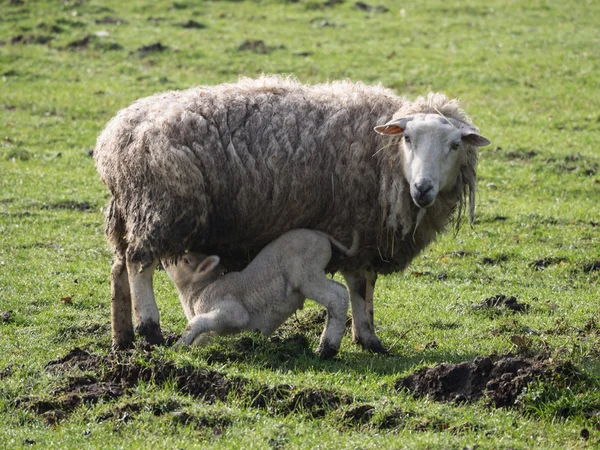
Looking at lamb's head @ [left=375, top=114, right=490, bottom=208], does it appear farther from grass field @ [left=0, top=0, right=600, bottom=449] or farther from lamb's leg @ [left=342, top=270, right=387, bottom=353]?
grass field @ [left=0, top=0, right=600, bottom=449]

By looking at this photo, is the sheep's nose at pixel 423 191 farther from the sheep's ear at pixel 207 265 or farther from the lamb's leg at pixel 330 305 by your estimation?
the sheep's ear at pixel 207 265

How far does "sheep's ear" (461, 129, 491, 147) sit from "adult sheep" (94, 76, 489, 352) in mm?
13

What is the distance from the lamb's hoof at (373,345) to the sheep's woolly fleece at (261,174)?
67cm

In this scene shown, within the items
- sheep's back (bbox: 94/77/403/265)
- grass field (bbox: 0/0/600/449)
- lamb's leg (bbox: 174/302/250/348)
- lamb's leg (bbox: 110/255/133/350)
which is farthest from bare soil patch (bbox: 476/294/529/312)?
lamb's leg (bbox: 110/255/133/350)

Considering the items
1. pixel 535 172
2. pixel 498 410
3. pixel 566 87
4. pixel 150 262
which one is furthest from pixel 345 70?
pixel 498 410

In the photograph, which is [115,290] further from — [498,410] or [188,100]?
[498,410]

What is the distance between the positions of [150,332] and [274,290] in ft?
3.66

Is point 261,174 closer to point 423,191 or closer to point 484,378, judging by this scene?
point 423,191

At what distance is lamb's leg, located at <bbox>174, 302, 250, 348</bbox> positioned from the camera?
8133mm

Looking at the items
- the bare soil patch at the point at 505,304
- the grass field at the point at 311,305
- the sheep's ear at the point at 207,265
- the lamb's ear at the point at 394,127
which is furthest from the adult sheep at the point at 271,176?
the bare soil patch at the point at 505,304

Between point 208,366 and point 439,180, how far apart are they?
8.14 feet

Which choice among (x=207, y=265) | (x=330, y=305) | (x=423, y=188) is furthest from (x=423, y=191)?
(x=207, y=265)

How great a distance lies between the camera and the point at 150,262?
824 cm

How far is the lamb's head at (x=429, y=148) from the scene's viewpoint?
26.1ft
